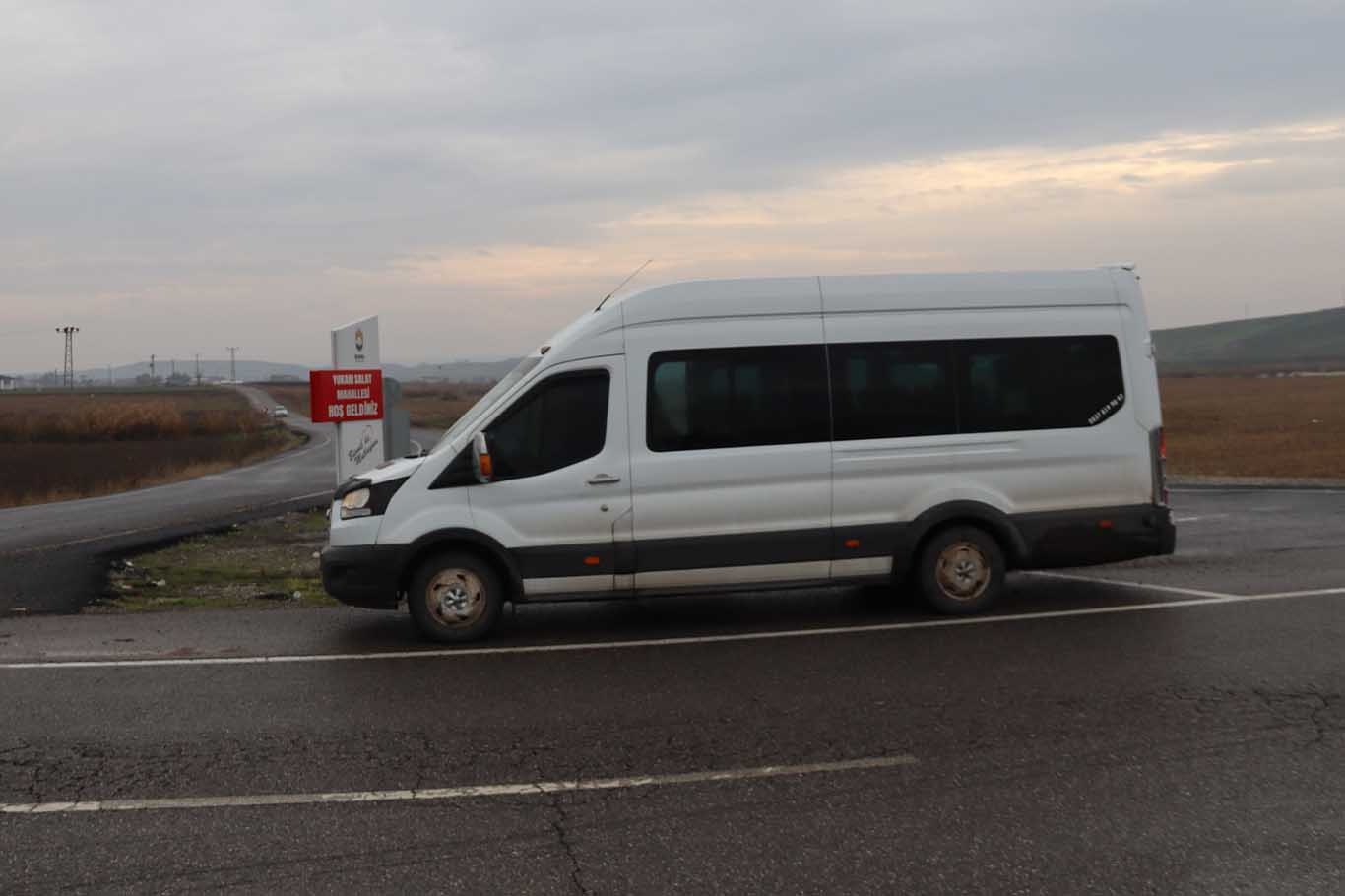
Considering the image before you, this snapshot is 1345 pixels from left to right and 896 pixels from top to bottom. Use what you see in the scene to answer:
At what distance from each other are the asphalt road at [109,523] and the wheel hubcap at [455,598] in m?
4.39

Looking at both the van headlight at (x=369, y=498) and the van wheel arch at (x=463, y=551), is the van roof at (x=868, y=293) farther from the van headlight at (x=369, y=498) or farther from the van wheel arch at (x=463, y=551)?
the van headlight at (x=369, y=498)

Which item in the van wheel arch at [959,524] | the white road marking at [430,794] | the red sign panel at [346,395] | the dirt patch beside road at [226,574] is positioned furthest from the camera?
the red sign panel at [346,395]

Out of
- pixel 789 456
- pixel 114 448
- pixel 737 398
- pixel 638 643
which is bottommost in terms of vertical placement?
pixel 638 643

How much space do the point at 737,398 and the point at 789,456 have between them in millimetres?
560

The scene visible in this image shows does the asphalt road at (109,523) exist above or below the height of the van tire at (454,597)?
above

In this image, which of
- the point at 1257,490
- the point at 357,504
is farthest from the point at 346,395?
the point at 1257,490

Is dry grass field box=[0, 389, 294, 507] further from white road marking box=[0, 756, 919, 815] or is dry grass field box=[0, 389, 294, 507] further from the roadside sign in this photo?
white road marking box=[0, 756, 919, 815]

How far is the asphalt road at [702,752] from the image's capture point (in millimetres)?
4480

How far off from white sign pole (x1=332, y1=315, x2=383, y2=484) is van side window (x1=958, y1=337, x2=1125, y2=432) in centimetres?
728

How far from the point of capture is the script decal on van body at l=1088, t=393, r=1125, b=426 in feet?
31.0

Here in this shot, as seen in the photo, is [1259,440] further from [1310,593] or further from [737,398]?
[737,398]

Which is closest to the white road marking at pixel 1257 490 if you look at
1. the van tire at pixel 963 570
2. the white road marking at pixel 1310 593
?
the white road marking at pixel 1310 593

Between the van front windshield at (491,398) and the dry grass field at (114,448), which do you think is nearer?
the van front windshield at (491,398)

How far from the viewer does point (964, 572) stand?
30.3ft
